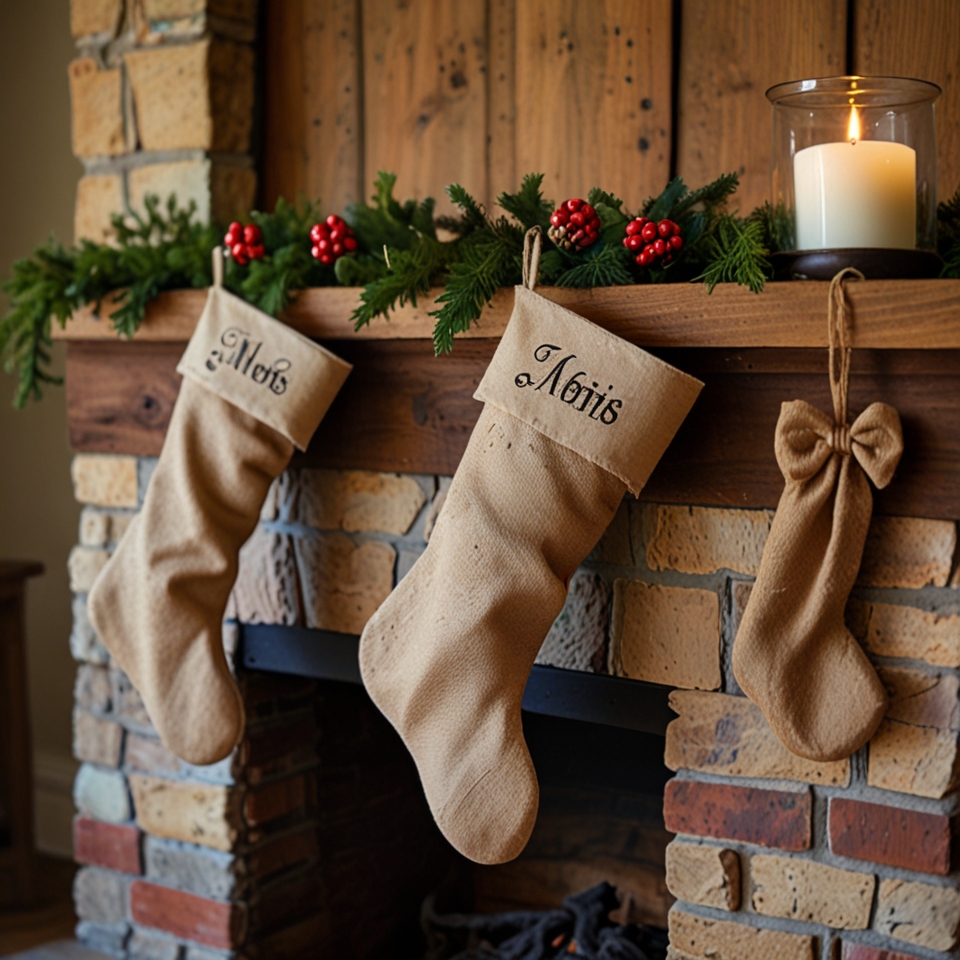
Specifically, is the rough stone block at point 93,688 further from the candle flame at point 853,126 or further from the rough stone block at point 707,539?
the candle flame at point 853,126

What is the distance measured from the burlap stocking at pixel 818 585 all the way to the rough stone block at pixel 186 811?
2.94 feet

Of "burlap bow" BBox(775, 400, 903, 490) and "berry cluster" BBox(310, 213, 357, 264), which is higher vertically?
"berry cluster" BBox(310, 213, 357, 264)

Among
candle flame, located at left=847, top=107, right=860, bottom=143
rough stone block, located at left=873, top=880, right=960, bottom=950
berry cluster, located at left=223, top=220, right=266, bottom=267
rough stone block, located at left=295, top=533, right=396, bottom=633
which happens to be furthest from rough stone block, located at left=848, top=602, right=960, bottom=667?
berry cluster, located at left=223, top=220, right=266, bottom=267

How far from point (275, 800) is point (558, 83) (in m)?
1.17

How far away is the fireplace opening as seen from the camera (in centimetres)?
176

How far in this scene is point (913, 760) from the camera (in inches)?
45.4

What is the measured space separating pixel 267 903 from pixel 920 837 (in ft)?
3.34

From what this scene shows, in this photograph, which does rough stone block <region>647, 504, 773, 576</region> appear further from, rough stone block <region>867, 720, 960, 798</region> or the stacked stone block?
the stacked stone block

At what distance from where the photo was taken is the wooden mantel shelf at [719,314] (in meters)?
1.08

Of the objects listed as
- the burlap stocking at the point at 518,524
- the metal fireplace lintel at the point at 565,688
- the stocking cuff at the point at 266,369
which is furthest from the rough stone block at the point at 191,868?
the stocking cuff at the point at 266,369

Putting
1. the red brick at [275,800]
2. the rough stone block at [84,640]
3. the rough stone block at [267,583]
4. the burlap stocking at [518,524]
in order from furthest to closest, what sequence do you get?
1. the rough stone block at [84,640]
2. the red brick at [275,800]
3. the rough stone block at [267,583]
4. the burlap stocking at [518,524]

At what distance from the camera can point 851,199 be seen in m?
1.10

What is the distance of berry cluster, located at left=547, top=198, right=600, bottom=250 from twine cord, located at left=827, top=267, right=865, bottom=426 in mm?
273

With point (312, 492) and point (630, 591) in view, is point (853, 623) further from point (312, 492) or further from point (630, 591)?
point (312, 492)
